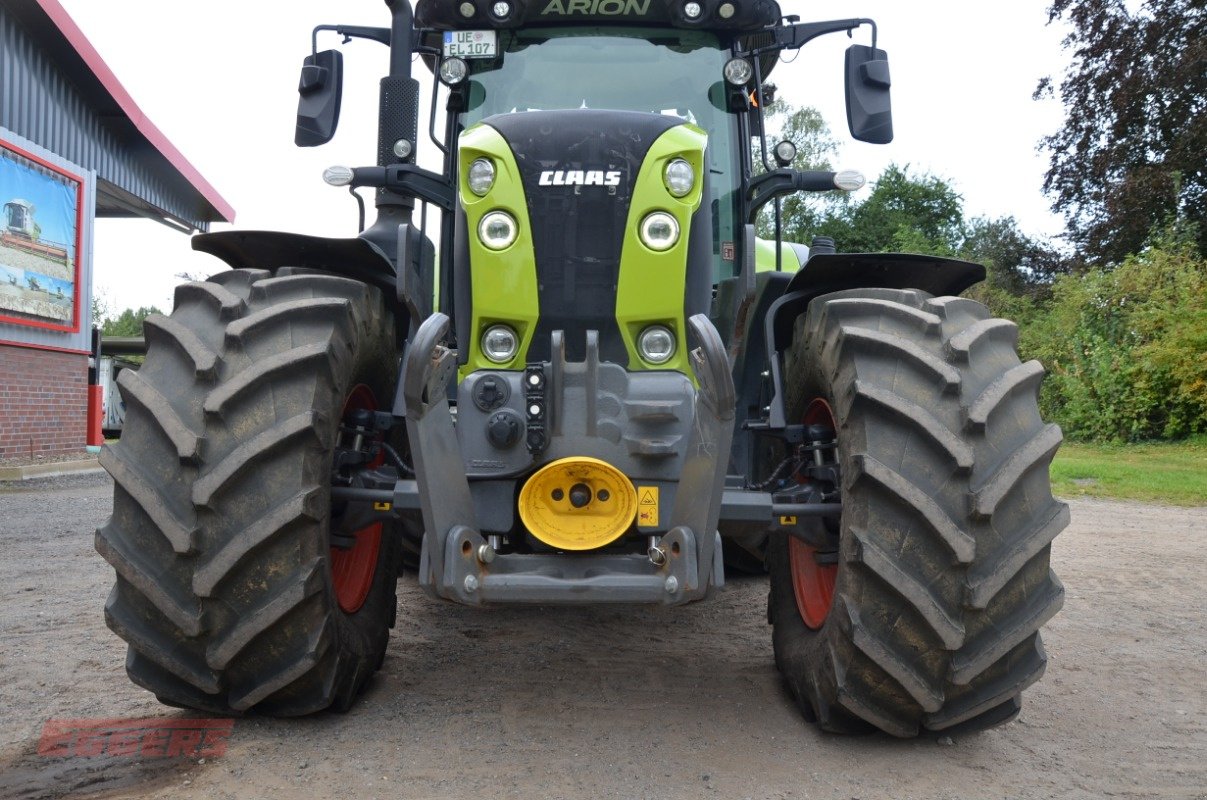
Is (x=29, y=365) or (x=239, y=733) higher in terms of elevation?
(x=29, y=365)

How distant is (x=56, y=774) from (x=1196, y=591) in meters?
6.23

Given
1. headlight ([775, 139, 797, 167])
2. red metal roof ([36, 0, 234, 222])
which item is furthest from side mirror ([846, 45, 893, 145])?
red metal roof ([36, 0, 234, 222])

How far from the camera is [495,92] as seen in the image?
4.45 metres

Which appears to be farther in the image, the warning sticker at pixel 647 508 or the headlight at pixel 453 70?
the headlight at pixel 453 70

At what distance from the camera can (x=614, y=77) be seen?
439 cm

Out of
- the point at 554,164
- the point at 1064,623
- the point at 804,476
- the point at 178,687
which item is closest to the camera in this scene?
the point at 178,687

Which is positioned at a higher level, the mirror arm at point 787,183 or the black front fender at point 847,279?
the mirror arm at point 787,183

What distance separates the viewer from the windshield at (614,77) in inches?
172

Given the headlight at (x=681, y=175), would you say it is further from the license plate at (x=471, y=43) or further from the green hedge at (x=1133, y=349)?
the green hedge at (x=1133, y=349)

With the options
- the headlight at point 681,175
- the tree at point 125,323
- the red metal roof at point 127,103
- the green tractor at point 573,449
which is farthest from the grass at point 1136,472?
the tree at point 125,323

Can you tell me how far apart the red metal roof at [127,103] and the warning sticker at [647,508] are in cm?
1449

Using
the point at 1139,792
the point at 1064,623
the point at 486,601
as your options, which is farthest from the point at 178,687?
the point at 1064,623

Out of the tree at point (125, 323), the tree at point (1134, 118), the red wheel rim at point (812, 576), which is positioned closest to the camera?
the red wheel rim at point (812, 576)

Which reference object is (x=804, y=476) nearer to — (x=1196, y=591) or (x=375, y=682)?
(x=375, y=682)
